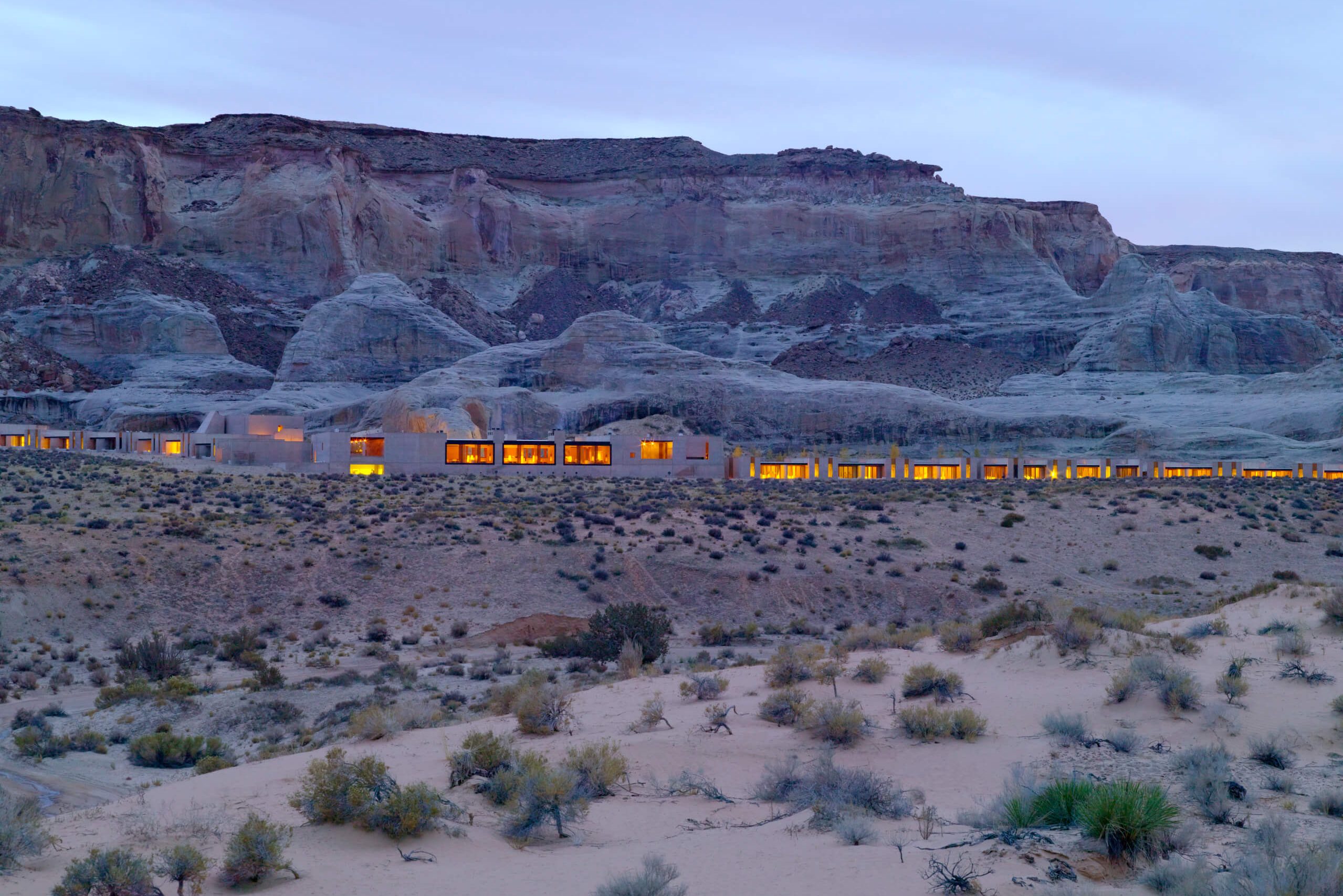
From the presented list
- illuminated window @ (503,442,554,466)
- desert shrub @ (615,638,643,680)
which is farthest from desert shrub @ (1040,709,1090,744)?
illuminated window @ (503,442,554,466)

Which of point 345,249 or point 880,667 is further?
point 345,249

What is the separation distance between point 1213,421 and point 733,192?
255 ft

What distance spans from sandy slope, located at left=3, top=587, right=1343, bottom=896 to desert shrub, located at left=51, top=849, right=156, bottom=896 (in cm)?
55

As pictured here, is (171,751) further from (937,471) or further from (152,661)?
(937,471)

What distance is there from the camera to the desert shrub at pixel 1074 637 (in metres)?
14.2

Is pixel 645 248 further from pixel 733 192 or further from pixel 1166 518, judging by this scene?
pixel 1166 518

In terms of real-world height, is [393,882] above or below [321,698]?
above

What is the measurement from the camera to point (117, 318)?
10169cm

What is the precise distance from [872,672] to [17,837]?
9.71 meters

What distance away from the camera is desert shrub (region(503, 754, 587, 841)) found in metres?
9.54

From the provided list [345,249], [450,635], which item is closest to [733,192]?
[345,249]

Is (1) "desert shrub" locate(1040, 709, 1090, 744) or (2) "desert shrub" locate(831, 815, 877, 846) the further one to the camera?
(1) "desert shrub" locate(1040, 709, 1090, 744)

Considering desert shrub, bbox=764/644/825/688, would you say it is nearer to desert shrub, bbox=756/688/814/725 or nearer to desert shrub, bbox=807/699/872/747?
desert shrub, bbox=756/688/814/725

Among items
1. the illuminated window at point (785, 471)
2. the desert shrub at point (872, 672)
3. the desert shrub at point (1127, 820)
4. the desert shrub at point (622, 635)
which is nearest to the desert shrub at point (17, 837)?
the desert shrub at point (1127, 820)
